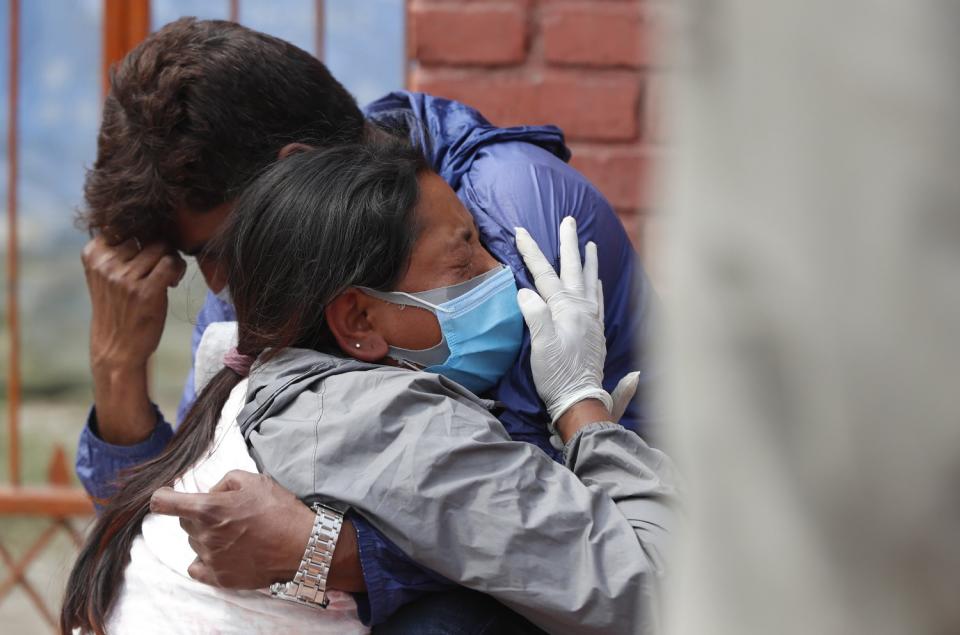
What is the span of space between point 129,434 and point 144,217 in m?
0.41

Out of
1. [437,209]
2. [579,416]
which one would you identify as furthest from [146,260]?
[579,416]

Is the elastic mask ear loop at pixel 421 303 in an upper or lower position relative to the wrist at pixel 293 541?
upper

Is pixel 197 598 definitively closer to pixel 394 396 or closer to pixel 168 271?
pixel 394 396

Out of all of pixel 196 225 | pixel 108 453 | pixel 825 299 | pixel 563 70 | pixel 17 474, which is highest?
pixel 825 299

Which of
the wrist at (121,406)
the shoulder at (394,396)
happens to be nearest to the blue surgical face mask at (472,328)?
the shoulder at (394,396)

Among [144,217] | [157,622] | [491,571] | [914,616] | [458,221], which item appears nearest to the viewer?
[914,616]

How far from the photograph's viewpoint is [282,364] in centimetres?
171

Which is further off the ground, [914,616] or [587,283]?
[914,616]

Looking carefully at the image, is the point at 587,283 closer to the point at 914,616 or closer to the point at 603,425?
the point at 603,425

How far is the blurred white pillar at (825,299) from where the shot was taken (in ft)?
1.51

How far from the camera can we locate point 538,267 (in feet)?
6.05

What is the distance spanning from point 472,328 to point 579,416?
20 cm

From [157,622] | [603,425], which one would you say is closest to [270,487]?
[157,622]

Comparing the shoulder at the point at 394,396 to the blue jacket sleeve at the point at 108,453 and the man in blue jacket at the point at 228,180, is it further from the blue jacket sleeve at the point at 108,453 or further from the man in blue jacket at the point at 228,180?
the blue jacket sleeve at the point at 108,453
